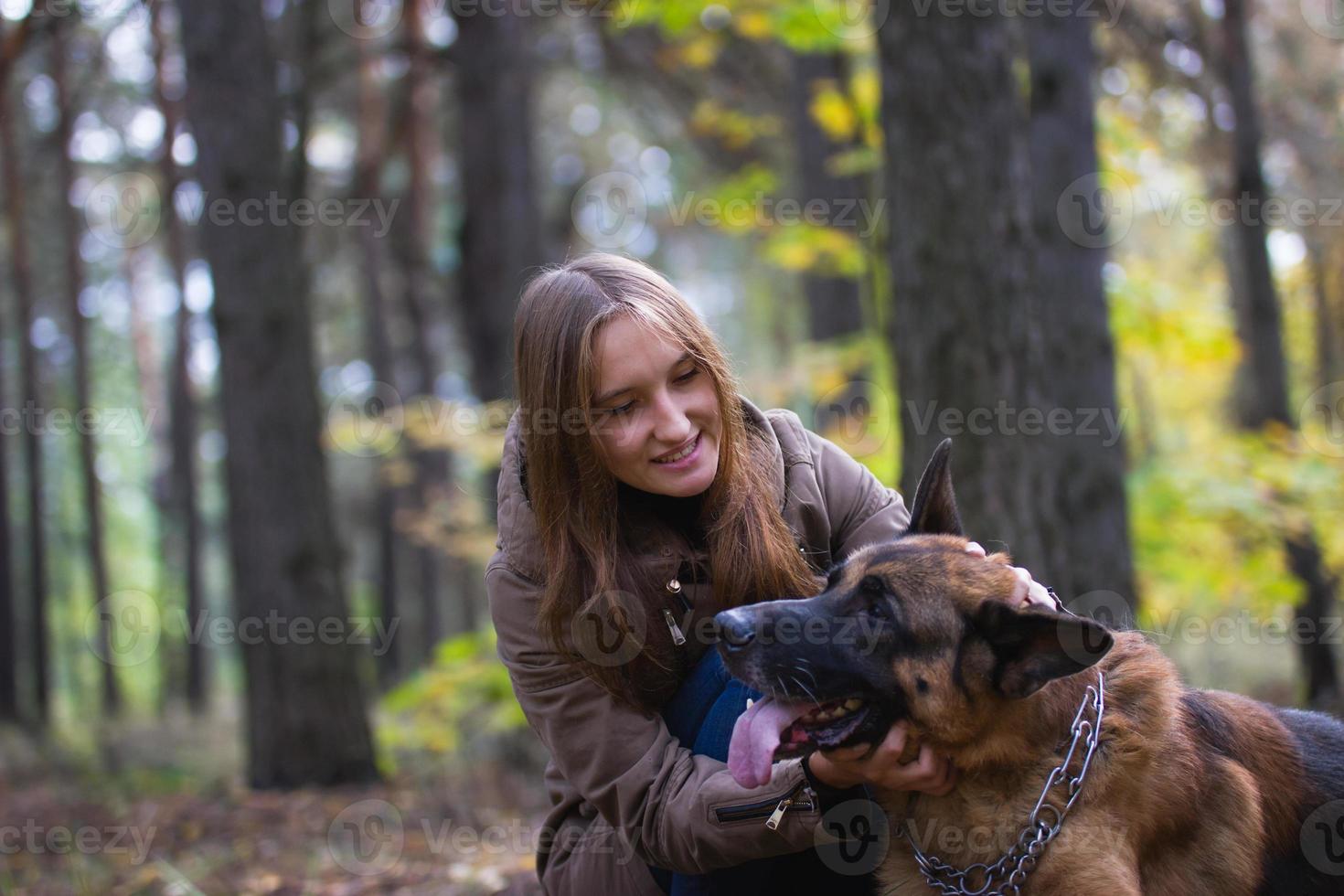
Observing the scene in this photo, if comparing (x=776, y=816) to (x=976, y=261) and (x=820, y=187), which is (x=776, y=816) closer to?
(x=976, y=261)

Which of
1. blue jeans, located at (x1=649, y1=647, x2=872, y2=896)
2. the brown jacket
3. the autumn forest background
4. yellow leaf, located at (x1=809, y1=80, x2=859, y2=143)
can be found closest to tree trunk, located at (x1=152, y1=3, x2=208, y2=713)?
the autumn forest background

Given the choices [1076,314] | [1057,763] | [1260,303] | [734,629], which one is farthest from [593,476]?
[1260,303]

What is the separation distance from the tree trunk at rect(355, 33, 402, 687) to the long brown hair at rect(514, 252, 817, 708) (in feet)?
31.6

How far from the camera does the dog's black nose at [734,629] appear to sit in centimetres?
276

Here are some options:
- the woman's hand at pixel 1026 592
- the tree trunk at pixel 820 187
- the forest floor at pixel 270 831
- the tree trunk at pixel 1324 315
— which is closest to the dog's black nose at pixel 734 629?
the woman's hand at pixel 1026 592

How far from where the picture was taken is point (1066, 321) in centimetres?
809

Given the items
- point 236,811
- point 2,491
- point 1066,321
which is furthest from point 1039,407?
point 2,491

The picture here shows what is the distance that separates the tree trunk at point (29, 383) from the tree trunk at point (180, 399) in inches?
73.5

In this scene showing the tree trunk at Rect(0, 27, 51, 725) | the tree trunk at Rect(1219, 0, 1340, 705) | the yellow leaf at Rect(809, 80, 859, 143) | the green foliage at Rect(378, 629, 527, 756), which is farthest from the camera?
the tree trunk at Rect(0, 27, 51, 725)

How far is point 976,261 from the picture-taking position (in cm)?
490

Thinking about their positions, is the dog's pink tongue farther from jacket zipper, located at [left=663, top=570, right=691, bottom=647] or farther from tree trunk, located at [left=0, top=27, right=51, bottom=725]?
tree trunk, located at [left=0, top=27, right=51, bottom=725]

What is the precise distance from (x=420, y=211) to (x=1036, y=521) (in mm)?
13238

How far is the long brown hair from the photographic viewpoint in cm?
310

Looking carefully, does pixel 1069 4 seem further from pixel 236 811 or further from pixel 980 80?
pixel 236 811
